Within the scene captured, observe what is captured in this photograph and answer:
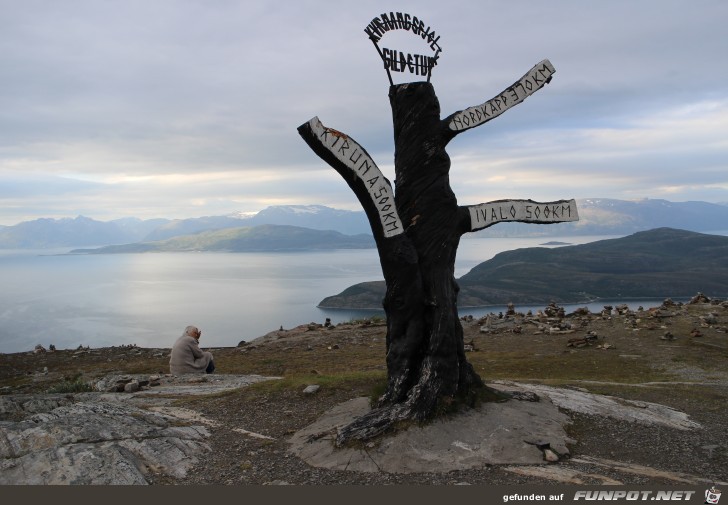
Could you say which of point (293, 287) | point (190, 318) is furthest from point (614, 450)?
point (293, 287)

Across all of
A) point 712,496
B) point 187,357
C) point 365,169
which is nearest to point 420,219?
point 365,169

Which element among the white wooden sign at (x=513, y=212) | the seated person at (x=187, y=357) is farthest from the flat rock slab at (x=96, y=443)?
the white wooden sign at (x=513, y=212)

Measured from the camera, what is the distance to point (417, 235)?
1045 cm

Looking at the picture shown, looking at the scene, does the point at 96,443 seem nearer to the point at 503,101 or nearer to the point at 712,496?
the point at 712,496

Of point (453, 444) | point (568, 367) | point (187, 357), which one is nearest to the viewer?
point (453, 444)

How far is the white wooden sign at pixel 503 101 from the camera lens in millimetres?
10758

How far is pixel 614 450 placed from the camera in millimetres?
9312

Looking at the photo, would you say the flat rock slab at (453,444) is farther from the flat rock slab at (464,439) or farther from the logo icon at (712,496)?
the logo icon at (712,496)

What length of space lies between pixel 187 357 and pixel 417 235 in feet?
36.5

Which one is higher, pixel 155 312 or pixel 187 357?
pixel 187 357

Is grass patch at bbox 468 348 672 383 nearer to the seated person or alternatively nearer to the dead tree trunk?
the dead tree trunk

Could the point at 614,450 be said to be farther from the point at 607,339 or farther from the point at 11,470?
the point at 607,339

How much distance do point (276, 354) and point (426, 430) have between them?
18.2 m

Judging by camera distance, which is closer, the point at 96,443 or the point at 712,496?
the point at 712,496
